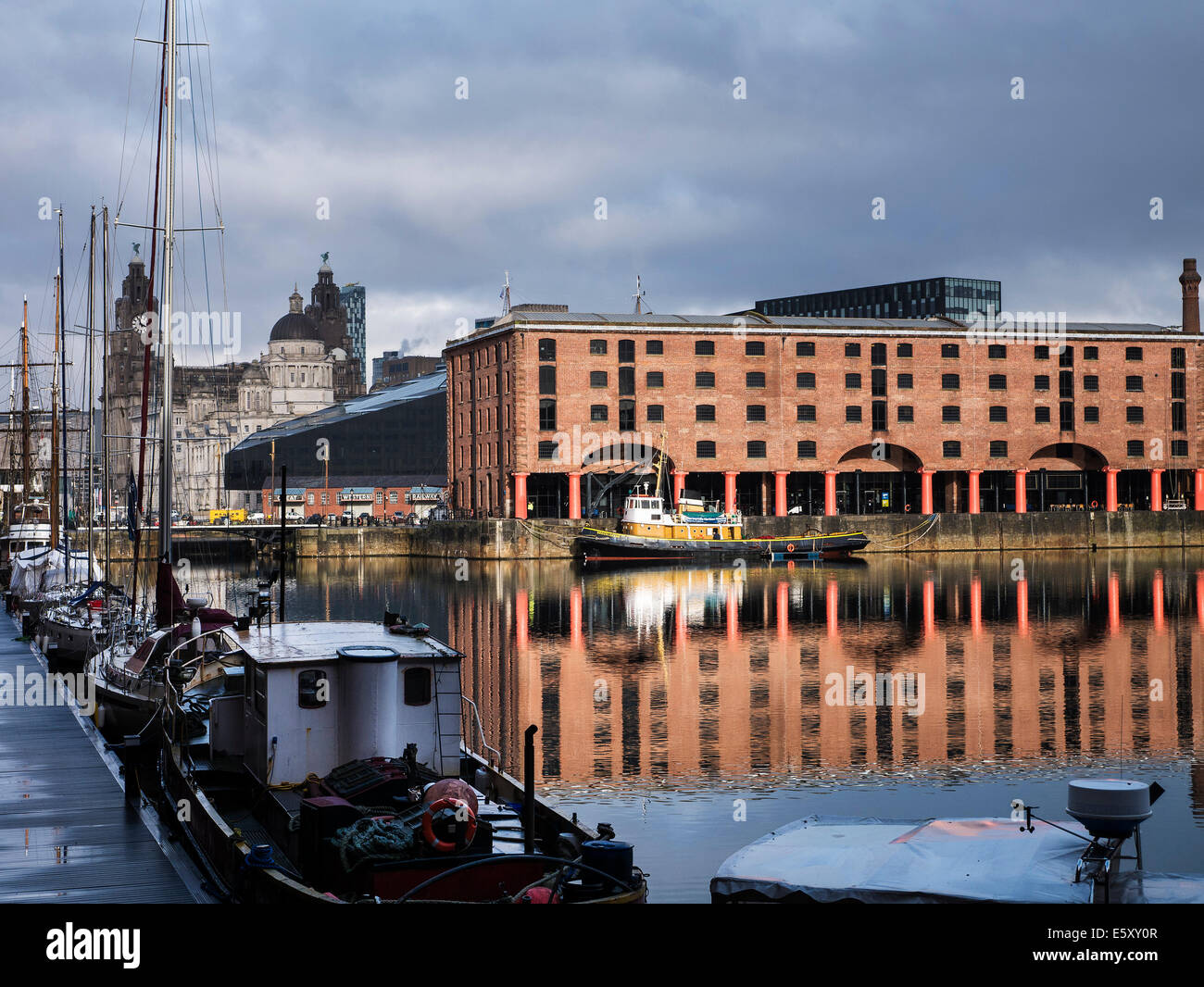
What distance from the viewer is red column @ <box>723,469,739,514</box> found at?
113562 millimetres

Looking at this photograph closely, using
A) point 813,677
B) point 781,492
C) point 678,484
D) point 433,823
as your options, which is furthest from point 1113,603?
point 433,823

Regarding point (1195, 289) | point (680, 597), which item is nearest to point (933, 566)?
point (680, 597)

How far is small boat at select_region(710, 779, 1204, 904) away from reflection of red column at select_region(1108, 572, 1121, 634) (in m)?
42.2

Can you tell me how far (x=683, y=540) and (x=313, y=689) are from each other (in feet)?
279

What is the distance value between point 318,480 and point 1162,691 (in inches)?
5793

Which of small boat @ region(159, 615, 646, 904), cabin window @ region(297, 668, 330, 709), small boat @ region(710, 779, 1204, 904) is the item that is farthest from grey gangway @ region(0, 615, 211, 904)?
small boat @ region(710, 779, 1204, 904)

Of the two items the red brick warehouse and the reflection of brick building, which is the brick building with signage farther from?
the reflection of brick building

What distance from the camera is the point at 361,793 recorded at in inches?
768

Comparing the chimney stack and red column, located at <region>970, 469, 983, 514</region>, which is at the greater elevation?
the chimney stack

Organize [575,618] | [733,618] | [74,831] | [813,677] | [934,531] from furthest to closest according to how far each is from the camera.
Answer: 1. [934,531]
2. [575,618]
3. [733,618]
4. [813,677]
5. [74,831]

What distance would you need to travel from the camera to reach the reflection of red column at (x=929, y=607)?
5797 centimetres

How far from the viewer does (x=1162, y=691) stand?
40781 mm

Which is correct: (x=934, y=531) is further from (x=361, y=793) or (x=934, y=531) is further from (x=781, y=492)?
(x=361, y=793)
